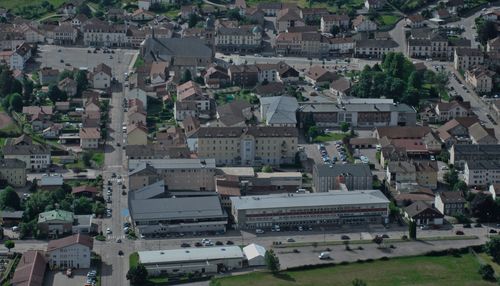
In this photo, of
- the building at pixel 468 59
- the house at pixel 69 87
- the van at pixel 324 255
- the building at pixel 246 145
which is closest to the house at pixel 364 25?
the building at pixel 468 59

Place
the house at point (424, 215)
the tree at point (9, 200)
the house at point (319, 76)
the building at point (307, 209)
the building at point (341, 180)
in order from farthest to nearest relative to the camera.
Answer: the house at point (319, 76)
the building at point (341, 180)
the house at point (424, 215)
the tree at point (9, 200)
the building at point (307, 209)

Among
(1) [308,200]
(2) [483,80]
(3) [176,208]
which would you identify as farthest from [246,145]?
(2) [483,80]

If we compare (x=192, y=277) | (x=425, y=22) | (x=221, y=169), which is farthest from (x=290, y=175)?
(x=425, y=22)

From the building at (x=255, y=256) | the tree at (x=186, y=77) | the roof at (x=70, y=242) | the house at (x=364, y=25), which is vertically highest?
the house at (x=364, y=25)

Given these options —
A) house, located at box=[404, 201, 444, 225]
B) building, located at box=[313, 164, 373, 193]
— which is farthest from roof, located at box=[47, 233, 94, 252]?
house, located at box=[404, 201, 444, 225]

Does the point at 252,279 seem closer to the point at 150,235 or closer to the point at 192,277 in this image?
the point at 192,277

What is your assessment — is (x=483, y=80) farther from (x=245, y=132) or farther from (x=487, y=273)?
(x=487, y=273)

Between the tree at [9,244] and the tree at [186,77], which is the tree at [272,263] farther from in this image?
the tree at [186,77]
